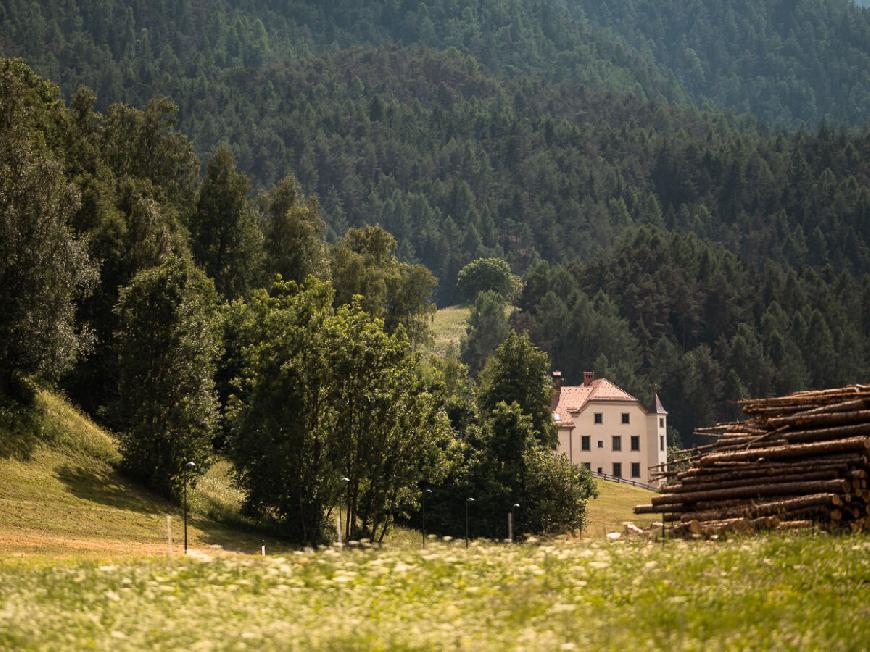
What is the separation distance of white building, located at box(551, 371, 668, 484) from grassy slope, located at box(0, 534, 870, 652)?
12522 cm

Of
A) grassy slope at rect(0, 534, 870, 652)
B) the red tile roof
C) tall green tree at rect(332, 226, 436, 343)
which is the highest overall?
tall green tree at rect(332, 226, 436, 343)

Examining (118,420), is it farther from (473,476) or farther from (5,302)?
(473,476)

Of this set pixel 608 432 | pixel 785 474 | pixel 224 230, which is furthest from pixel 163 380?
pixel 608 432

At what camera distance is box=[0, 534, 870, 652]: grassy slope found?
19109 mm

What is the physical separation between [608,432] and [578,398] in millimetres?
5451

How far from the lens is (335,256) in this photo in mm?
119375

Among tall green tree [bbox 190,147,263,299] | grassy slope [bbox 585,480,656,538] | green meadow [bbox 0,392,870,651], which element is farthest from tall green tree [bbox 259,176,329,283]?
green meadow [bbox 0,392,870,651]

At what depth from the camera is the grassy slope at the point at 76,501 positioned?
51281 mm

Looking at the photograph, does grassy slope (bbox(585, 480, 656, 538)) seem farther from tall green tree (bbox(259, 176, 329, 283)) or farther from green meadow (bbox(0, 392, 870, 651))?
green meadow (bbox(0, 392, 870, 651))

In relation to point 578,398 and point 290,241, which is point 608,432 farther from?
point 290,241

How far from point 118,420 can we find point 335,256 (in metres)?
48.0

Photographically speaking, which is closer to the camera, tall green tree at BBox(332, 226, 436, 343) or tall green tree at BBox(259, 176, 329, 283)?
tall green tree at BBox(259, 176, 329, 283)

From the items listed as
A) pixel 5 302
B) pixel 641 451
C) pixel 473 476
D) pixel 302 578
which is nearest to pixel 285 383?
pixel 5 302

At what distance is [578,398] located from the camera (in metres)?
156
